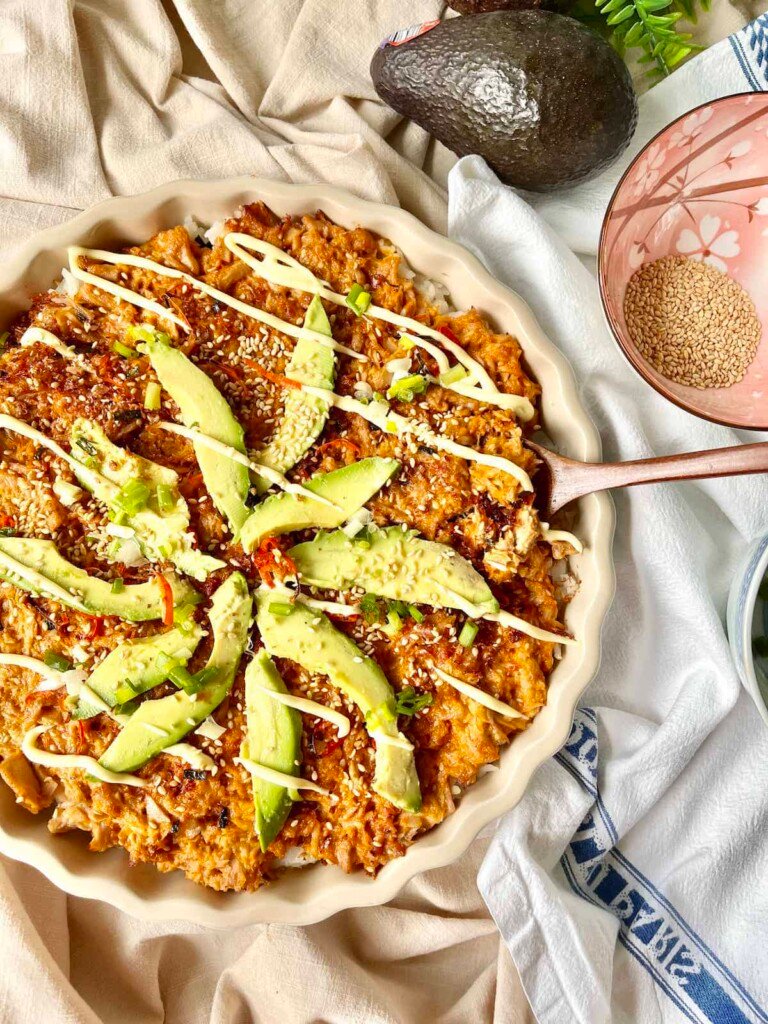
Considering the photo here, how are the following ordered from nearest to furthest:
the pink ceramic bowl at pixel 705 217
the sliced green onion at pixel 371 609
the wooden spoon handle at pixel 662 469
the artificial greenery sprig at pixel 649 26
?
the wooden spoon handle at pixel 662 469, the sliced green onion at pixel 371 609, the pink ceramic bowl at pixel 705 217, the artificial greenery sprig at pixel 649 26

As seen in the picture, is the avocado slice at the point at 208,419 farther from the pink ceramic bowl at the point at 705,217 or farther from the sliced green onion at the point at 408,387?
the pink ceramic bowl at the point at 705,217

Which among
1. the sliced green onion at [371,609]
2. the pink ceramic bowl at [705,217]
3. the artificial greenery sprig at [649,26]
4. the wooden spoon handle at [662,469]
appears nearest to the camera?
the wooden spoon handle at [662,469]

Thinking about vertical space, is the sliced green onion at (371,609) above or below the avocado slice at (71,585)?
above

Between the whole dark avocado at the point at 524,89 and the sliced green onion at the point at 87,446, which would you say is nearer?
the sliced green onion at the point at 87,446

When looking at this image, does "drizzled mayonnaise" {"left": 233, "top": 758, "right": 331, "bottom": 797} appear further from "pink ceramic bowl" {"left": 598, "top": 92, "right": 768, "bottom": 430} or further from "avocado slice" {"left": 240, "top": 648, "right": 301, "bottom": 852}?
"pink ceramic bowl" {"left": 598, "top": 92, "right": 768, "bottom": 430}

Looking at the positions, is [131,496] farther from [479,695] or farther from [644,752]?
[644,752]

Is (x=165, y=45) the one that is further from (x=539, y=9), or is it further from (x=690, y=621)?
(x=690, y=621)

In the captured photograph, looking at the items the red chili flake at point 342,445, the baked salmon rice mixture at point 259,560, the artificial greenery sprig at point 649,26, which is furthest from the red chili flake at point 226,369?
the artificial greenery sprig at point 649,26

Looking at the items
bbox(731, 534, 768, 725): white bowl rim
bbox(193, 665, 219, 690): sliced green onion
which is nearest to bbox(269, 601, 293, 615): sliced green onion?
bbox(193, 665, 219, 690): sliced green onion
